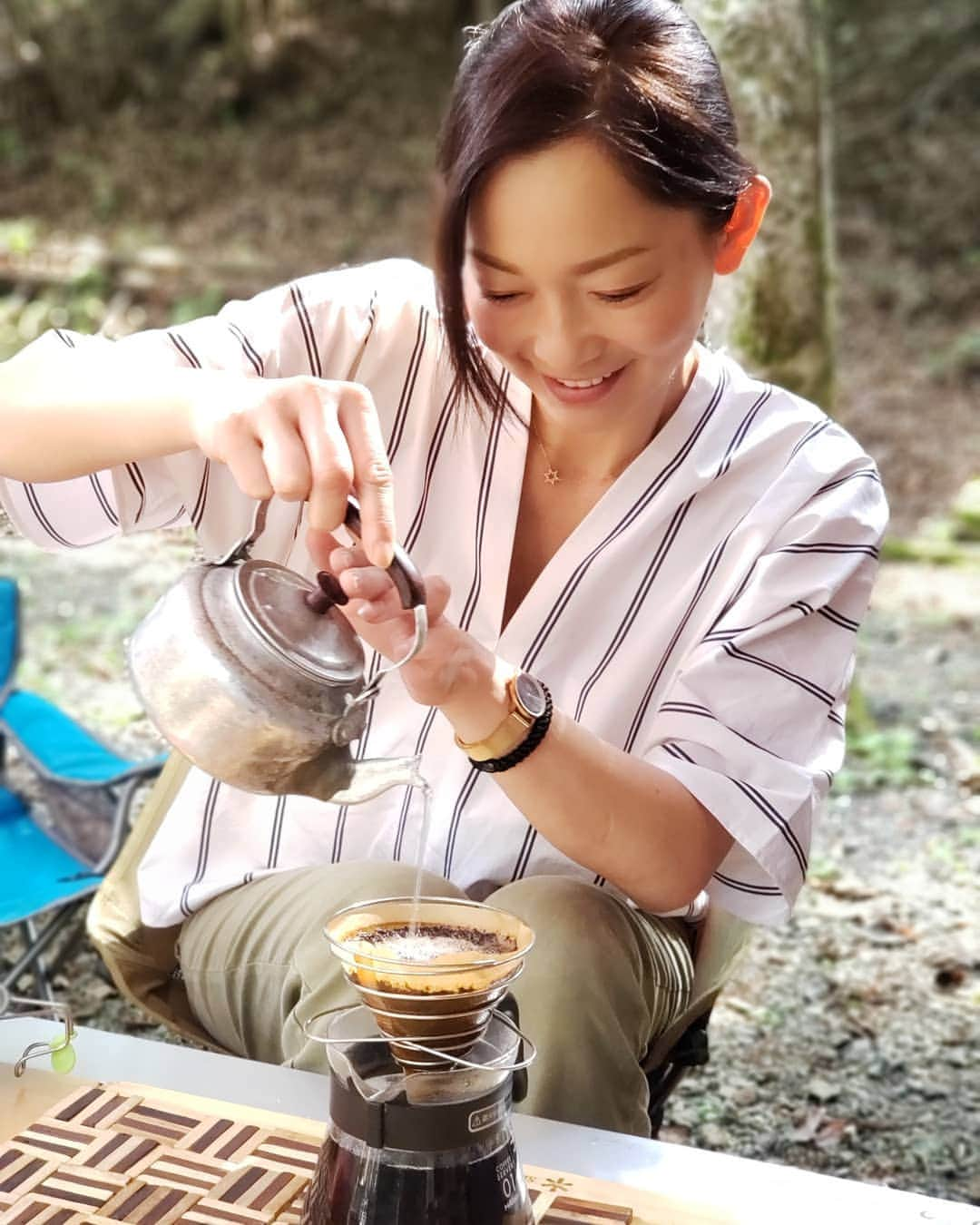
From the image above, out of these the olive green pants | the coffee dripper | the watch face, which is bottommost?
the olive green pants

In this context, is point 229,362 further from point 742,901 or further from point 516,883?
point 742,901

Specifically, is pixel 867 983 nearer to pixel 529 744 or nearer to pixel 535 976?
pixel 535 976

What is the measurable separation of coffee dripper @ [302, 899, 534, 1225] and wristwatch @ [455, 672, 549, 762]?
367 millimetres

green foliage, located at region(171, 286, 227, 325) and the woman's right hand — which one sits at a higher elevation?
the woman's right hand

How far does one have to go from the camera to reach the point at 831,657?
2.04 metres

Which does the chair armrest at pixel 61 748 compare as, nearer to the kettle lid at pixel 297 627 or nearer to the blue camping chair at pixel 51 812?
the blue camping chair at pixel 51 812

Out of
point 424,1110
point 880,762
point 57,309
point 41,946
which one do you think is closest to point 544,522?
point 424,1110

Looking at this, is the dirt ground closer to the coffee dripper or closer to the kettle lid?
the kettle lid

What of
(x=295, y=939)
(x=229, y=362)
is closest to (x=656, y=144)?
(x=229, y=362)

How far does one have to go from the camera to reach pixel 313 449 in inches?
60.2

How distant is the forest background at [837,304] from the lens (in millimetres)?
3400

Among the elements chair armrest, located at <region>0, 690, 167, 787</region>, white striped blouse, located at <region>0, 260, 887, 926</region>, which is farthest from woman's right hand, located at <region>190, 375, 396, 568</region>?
chair armrest, located at <region>0, 690, 167, 787</region>

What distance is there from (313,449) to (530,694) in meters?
0.41

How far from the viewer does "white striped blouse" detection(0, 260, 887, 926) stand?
80.3 inches
